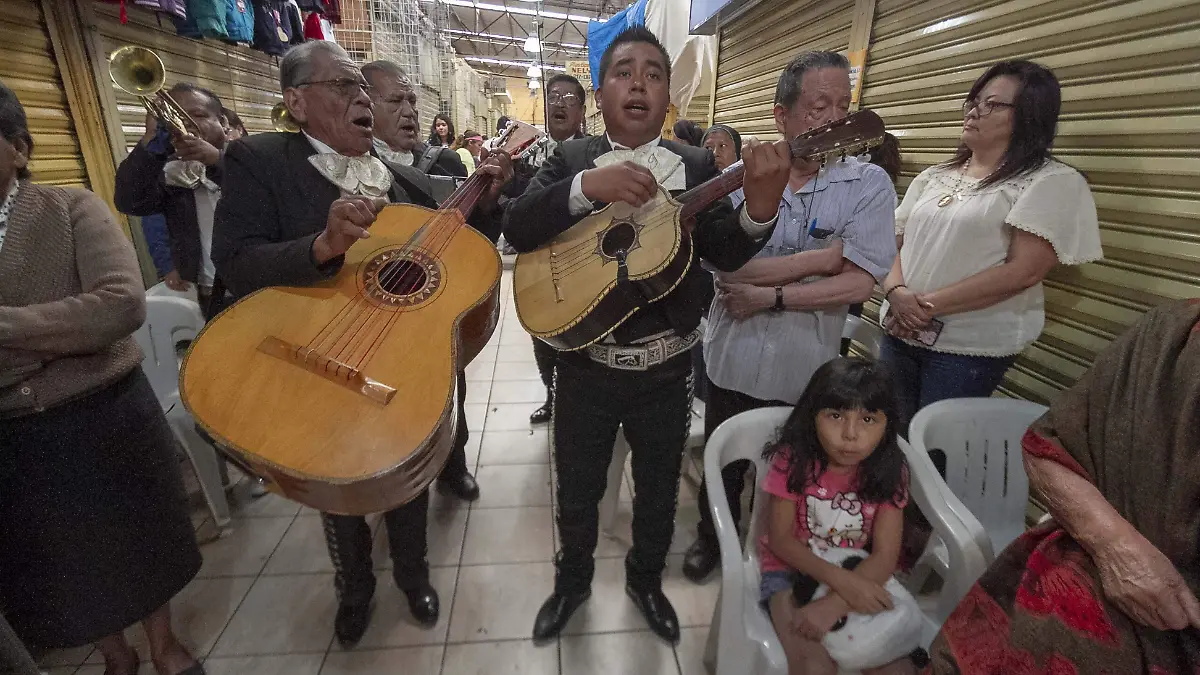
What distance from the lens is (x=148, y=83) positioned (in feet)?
9.46

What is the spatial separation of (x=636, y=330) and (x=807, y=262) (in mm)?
719

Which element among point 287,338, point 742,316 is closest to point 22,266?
point 287,338

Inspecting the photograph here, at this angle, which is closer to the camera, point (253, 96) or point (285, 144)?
point (285, 144)

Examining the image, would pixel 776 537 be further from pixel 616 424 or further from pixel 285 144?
pixel 285 144

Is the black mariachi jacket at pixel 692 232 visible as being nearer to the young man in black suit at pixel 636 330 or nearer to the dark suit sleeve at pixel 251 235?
the young man in black suit at pixel 636 330

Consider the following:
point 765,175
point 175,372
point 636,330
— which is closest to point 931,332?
point 765,175

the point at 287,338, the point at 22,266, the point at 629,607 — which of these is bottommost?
the point at 629,607

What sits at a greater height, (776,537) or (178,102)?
(178,102)

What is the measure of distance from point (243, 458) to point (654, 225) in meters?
1.23

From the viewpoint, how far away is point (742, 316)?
6.58ft

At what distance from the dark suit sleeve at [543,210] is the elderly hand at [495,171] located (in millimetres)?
203

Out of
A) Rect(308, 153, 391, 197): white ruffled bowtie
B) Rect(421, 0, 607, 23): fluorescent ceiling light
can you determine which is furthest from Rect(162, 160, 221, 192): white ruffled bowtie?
Rect(421, 0, 607, 23): fluorescent ceiling light

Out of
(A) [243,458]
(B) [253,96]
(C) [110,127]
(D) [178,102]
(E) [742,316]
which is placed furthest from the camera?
(B) [253,96]

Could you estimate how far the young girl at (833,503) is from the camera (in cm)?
149
